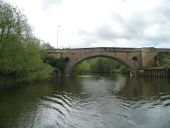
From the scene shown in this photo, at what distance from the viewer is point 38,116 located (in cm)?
1994

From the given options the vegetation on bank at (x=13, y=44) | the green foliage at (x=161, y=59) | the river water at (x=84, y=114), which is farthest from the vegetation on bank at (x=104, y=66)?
the river water at (x=84, y=114)

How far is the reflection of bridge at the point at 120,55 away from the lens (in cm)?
8188

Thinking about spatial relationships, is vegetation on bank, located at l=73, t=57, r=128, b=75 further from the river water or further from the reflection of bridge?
the river water

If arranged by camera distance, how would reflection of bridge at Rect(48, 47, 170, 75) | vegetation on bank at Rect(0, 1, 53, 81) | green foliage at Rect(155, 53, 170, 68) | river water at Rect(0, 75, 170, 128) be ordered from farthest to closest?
1. reflection of bridge at Rect(48, 47, 170, 75)
2. green foliage at Rect(155, 53, 170, 68)
3. vegetation on bank at Rect(0, 1, 53, 81)
4. river water at Rect(0, 75, 170, 128)

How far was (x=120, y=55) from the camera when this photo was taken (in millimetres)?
82562

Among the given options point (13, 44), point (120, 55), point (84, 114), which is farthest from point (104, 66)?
point (84, 114)

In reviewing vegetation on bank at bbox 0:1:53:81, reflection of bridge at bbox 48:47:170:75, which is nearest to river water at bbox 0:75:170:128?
Result: vegetation on bank at bbox 0:1:53:81

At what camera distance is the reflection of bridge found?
269 feet

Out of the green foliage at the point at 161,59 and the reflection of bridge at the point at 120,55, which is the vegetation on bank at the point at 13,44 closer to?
the reflection of bridge at the point at 120,55

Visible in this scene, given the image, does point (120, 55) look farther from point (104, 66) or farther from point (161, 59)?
point (104, 66)

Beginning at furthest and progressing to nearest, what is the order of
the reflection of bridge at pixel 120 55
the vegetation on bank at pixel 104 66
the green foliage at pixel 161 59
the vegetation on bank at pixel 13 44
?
the vegetation on bank at pixel 104 66, the reflection of bridge at pixel 120 55, the green foliage at pixel 161 59, the vegetation on bank at pixel 13 44

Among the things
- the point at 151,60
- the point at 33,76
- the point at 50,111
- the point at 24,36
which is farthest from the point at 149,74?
the point at 50,111

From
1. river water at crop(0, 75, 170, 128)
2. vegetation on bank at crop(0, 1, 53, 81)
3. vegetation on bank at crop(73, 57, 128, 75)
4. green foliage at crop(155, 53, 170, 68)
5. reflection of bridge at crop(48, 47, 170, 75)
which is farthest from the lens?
vegetation on bank at crop(73, 57, 128, 75)

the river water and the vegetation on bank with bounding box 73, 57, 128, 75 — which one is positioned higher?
the vegetation on bank with bounding box 73, 57, 128, 75
